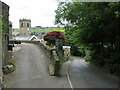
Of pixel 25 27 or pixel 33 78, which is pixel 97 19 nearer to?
pixel 33 78

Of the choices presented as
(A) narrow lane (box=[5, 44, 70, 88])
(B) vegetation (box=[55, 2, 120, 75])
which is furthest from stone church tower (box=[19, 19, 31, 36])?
(A) narrow lane (box=[5, 44, 70, 88])

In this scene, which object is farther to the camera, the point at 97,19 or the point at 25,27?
the point at 25,27

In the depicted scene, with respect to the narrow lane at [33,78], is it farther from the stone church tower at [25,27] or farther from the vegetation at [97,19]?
the stone church tower at [25,27]

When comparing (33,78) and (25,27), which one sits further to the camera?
(25,27)

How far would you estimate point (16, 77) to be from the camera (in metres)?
11.4

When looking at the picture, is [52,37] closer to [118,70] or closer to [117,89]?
[118,70]

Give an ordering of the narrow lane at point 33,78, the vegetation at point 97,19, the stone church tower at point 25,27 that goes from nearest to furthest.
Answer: the narrow lane at point 33,78 → the vegetation at point 97,19 → the stone church tower at point 25,27

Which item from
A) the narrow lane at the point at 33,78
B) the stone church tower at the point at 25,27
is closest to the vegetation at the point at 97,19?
the narrow lane at the point at 33,78

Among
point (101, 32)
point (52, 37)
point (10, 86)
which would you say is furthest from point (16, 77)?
point (52, 37)

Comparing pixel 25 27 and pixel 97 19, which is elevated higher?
pixel 25 27

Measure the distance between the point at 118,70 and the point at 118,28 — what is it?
3.75 meters

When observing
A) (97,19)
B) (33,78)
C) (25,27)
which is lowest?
(33,78)

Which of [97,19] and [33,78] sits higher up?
[97,19]

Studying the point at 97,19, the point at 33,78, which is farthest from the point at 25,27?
the point at 97,19
